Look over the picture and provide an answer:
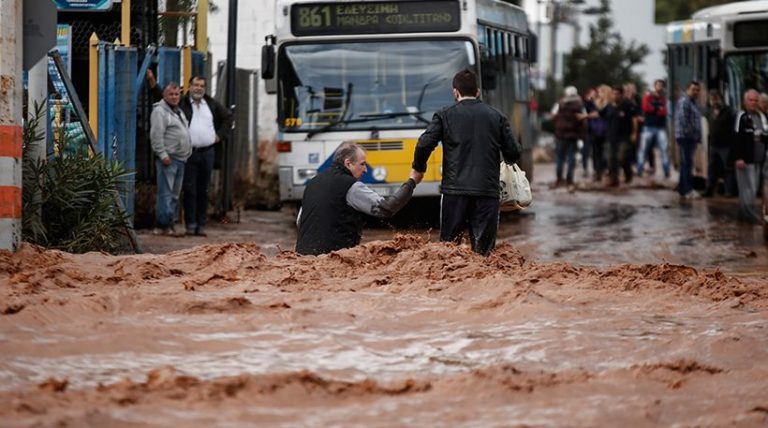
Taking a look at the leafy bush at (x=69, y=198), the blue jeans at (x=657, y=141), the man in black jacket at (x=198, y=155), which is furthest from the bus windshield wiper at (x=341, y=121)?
the blue jeans at (x=657, y=141)

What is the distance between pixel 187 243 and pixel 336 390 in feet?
35.6

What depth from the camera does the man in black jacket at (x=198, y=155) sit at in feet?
65.9

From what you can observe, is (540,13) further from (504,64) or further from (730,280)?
(730,280)

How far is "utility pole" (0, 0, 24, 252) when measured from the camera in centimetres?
1306

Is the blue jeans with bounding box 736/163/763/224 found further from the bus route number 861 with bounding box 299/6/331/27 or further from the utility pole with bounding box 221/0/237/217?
the utility pole with bounding box 221/0/237/217

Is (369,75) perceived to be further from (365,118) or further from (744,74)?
(744,74)

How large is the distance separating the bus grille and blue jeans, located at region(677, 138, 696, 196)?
27.1 feet

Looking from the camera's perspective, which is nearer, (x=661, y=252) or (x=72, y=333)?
(x=72, y=333)

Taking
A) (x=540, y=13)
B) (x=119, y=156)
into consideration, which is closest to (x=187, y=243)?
(x=119, y=156)

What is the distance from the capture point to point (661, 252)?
60.9 ft

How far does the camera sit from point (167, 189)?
773 inches

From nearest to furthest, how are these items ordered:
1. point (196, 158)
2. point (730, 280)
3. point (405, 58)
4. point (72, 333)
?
point (72, 333), point (730, 280), point (196, 158), point (405, 58)

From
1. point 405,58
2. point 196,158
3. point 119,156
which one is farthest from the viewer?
point 405,58

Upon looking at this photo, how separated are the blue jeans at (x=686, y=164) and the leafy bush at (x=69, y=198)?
14.2 metres
